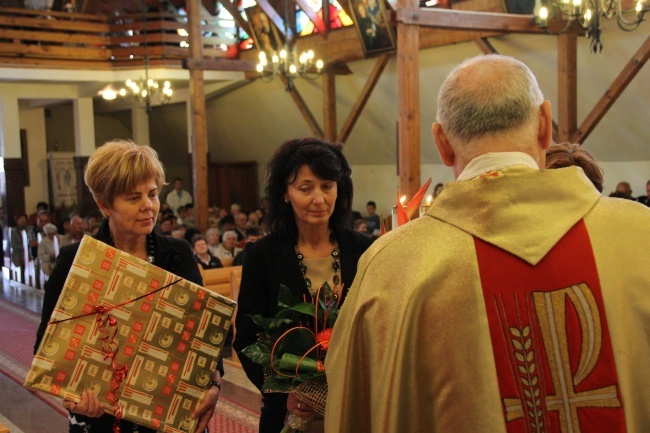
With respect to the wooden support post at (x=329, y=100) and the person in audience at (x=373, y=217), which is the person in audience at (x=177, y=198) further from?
the person in audience at (x=373, y=217)

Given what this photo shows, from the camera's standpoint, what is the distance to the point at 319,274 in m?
2.26

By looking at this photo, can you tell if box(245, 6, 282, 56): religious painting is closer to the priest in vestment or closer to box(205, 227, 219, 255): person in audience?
box(205, 227, 219, 255): person in audience

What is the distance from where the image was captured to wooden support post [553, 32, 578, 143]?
351 inches

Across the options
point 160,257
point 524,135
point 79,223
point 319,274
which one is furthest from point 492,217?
point 79,223

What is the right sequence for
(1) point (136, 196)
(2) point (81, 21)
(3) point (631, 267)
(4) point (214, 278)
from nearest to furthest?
(3) point (631, 267), (1) point (136, 196), (4) point (214, 278), (2) point (81, 21)

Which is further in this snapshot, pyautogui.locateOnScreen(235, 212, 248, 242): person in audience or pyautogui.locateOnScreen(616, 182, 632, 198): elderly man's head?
pyautogui.locateOnScreen(235, 212, 248, 242): person in audience

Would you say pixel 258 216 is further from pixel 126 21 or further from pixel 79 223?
pixel 126 21

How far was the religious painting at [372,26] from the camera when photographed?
1066cm

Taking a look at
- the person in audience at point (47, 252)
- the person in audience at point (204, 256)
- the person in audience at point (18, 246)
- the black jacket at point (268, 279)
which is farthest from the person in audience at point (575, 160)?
the person in audience at point (18, 246)

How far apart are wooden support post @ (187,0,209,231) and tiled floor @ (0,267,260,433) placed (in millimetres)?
5747

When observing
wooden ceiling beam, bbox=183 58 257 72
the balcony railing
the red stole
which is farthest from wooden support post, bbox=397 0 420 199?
the balcony railing

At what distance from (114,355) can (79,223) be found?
823cm

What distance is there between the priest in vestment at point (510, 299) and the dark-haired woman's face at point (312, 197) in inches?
37.4

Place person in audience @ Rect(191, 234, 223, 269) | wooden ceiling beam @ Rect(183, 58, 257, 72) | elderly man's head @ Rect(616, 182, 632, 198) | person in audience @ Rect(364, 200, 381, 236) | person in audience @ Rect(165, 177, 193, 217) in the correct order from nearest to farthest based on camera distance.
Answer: person in audience @ Rect(191, 234, 223, 269) → elderly man's head @ Rect(616, 182, 632, 198) → wooden ceiling beam @ Rect(183, 58, 257, 72) → person in audience @ Rect(364, 200, 381, 236) → person in audience @ Rect(165, 177, 193, 217)
